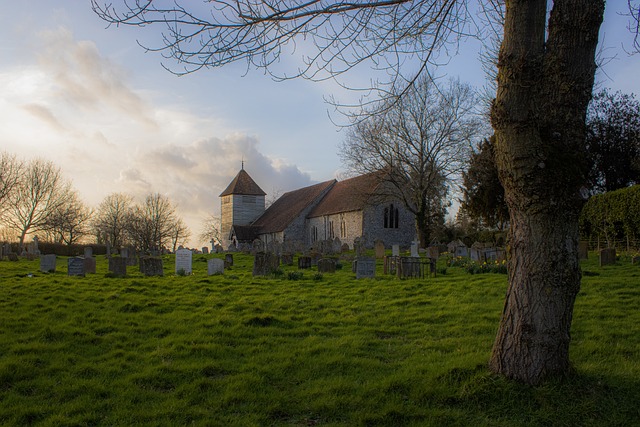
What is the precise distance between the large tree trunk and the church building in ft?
90.0

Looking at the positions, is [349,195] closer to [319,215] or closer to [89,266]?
[319,215]

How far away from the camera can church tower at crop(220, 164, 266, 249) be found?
172 feet

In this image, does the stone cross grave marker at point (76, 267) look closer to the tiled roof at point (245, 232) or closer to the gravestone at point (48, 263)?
the gravestone at point (48, 263)

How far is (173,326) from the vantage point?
7.72 meters

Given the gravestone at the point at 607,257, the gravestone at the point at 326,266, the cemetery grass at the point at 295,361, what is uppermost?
the gravestone at the point at 607,257

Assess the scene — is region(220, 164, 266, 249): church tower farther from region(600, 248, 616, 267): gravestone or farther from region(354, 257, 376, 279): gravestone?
region(600, 248, 616, 267): gravestone

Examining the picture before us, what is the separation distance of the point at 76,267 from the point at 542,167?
14150mm

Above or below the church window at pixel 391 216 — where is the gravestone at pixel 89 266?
below

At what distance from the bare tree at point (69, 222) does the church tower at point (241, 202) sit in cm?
1370

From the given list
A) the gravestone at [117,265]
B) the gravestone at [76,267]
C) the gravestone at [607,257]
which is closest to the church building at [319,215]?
the gravestone at [607,257]

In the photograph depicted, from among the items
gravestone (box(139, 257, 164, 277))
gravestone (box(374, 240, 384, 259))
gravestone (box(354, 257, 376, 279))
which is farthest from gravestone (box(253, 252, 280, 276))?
gravestone (box(374, 240, 384, 259))

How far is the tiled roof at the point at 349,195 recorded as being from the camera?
34719 mm

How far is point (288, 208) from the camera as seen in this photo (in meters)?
49.1

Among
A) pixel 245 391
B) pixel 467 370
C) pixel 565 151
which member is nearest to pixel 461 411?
pixel 467 370
